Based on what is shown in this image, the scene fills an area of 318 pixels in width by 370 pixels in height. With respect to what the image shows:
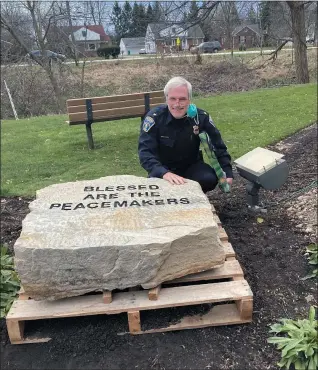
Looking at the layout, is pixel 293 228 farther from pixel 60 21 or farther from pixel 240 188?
pixel 60 21

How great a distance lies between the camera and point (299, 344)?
251 centimetres

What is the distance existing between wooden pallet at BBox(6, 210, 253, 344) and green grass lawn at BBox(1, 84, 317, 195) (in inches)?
119

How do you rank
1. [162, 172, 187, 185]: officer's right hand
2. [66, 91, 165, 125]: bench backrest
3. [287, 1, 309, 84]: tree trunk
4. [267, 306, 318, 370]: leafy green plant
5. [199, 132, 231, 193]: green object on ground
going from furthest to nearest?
[287, 1, 309, 84]: tree trunk, [66, 91, 165, 125]: bench backrest, [199, 132, 231, 193]: green object on ground, [162, 172, 187, 185]: officer's right hand, [267, 306, 318, 370]: leafy green plant

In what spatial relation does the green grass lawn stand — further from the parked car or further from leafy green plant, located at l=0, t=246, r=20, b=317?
the parked car

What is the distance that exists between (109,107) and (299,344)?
5917mm

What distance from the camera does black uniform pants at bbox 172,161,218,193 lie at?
411cm

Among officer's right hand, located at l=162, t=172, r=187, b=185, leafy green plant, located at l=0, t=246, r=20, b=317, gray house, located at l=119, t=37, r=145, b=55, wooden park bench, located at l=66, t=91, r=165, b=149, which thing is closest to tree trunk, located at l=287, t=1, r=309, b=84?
wooden park bench, located at l=66, t=91, r=165, b=149

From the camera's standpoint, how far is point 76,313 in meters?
2.76

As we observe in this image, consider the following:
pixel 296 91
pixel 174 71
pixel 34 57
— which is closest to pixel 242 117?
pixel 296 91

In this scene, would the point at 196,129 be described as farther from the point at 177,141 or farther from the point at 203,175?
the point at 203,175

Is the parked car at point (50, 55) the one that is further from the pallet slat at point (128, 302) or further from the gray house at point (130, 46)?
the pallet slat at point (128, 302)

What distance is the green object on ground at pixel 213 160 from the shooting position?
3.90 m

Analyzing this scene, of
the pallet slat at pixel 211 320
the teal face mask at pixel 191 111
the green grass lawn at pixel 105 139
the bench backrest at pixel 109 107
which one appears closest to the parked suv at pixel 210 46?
the green grass lawn at pixel 105 139

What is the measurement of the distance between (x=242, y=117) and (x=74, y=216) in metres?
7.00
